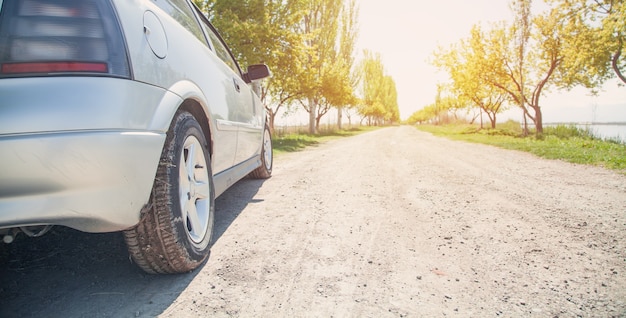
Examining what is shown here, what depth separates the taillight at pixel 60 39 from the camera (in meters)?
1.02

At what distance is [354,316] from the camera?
120 cm

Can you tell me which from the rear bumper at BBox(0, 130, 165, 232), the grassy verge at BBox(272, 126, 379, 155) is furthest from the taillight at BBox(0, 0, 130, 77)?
the grassy verge at BBox(272, 126, 379, 155)

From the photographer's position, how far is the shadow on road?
1263mm

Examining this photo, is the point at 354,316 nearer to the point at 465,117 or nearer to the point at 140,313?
the point at 140,313

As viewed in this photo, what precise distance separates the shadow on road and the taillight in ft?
3.12

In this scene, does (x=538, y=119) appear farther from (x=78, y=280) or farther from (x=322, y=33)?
(x=78, y=280)

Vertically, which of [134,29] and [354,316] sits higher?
[134,29]

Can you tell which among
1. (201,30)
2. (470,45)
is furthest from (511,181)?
(470,45)

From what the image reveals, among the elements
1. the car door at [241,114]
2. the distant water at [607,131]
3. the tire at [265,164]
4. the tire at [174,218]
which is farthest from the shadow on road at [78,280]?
the distant water at [607,131]

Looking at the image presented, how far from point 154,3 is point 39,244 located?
1.58 m

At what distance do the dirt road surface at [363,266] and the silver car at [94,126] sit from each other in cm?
25

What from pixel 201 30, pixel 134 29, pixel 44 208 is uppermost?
pixel 201 30

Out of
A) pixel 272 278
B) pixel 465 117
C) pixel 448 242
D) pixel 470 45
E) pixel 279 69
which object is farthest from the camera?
pixel 465 117

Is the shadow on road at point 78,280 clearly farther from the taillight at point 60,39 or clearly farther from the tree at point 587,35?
the tree at point 587,35
